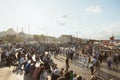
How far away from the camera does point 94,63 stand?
19312mm

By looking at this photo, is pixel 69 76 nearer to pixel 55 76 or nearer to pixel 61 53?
pixel 55 76

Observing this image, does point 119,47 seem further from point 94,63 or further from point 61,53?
point 94,63

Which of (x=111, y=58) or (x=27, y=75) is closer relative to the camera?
(x=27, y=75)

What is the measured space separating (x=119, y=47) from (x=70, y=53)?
1104 cm

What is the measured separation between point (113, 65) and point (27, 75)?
1441 cm

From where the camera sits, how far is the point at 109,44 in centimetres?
4184

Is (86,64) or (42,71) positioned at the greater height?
(42,71)

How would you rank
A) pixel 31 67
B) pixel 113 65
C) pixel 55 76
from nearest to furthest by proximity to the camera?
pixel 55 76
pixel 31 67
pixel 113 65

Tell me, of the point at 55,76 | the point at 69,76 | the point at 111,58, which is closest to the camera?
the point at 55,76

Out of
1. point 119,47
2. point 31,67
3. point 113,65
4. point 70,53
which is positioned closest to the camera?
point 31,67

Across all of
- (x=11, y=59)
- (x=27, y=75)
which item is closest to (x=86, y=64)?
(x=11, y=59)

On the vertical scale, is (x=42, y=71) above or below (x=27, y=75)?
above

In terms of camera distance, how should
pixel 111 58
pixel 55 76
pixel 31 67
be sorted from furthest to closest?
pixel 111 58 → pixel 31 67 → pixel 55 76

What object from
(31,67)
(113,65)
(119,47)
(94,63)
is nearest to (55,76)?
(31,67)
